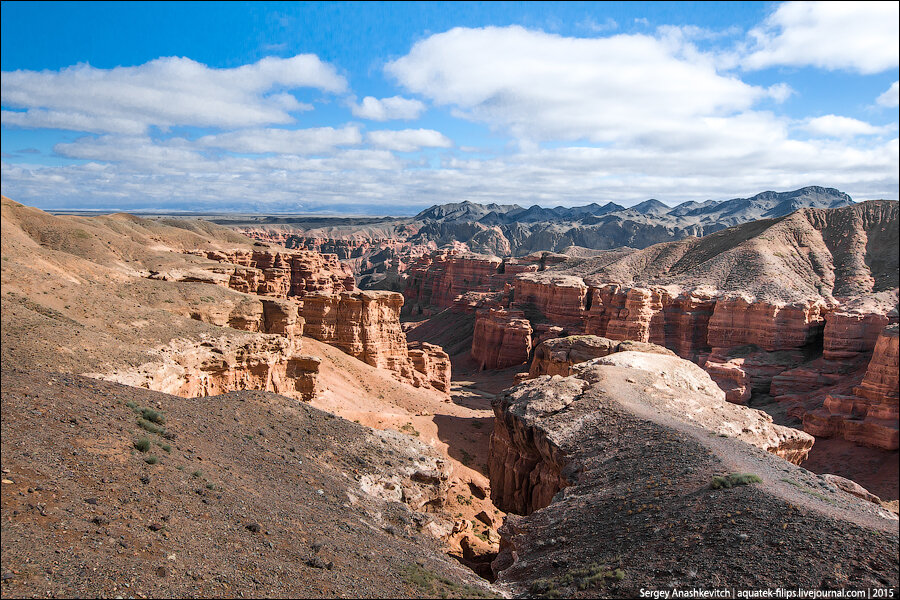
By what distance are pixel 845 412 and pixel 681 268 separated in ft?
133

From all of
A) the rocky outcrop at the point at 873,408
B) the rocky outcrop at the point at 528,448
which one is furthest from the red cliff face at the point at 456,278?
the rocky outcrop at the point at 528,448

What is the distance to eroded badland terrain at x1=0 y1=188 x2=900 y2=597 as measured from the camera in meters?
9.55

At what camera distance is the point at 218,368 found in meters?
22.3

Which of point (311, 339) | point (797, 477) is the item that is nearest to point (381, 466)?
point (797, 477)

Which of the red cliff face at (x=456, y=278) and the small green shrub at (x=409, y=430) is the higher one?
the red cliff face at (x=456, y=278)

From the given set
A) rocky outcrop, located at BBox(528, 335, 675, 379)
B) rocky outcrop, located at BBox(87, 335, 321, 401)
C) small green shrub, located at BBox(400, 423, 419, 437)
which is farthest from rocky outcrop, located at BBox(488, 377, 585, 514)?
rocky outcrop, located at BBox(528, 335, 675, 379)

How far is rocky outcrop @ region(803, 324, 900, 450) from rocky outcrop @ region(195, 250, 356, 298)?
45251 mm

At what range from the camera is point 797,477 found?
15570mm

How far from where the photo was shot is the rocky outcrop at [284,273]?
53406 millimetres

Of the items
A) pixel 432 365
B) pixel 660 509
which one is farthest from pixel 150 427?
pixel 432 365

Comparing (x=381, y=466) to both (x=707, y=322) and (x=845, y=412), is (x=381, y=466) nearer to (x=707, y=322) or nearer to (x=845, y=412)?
(x=845, y=412)

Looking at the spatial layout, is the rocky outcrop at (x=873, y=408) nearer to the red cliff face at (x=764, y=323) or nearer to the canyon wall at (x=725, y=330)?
the canyon wall at (x=725, y=330)

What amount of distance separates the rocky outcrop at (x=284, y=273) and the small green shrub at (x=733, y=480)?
43718 mm

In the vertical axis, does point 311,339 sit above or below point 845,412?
above
